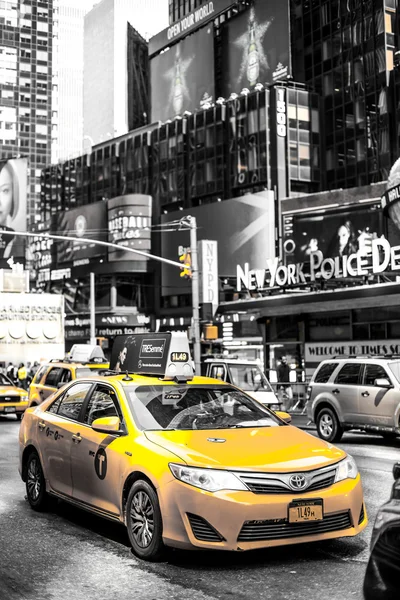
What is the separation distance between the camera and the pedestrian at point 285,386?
87.6 feet

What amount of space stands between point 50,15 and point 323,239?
4868 inches

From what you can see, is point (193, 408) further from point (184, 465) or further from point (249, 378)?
point (249, 378)

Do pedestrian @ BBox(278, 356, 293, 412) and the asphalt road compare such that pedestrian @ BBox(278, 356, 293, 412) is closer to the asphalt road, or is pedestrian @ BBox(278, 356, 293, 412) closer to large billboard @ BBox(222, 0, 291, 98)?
the asphalt road

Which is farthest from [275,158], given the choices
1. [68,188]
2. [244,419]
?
[244,419]

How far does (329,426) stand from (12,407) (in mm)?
10283

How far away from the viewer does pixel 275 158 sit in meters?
65.8

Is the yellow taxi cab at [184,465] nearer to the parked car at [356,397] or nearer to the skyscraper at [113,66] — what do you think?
the parked car at [356,397]

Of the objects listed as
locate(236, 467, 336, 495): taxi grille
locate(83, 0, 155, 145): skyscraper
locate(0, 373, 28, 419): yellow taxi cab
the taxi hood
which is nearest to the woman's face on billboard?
locate(83, 0, 155, 145): skyscraper

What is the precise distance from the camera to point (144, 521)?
6.23 meters

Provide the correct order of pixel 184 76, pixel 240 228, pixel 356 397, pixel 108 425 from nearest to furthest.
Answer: pixel 108 425 < pixel 356 397 < pixel 240 228 < pixel 184 76

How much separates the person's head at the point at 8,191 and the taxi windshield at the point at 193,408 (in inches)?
2992

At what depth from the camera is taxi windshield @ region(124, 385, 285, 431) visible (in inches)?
279

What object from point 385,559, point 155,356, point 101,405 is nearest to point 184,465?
point 101,405

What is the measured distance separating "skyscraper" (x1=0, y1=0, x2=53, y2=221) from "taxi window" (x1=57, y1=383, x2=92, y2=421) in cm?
14770
